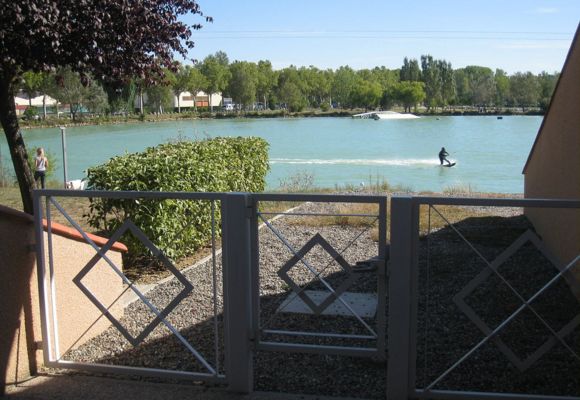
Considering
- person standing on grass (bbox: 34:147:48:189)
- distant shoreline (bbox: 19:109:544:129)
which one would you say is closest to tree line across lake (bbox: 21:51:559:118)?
distant shoreline (bbox: 19:109:544:129)

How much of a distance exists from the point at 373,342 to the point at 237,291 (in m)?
1.78

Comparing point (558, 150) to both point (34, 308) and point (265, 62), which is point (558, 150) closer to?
point (34, 308)

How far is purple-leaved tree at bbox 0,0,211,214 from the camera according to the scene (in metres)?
6.19

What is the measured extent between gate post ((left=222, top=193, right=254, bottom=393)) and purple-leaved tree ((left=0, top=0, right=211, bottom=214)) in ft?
10.5

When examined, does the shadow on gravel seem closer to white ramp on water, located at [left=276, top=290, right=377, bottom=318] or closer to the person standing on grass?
white ramp on water, located at [left=276, top=290, right=377, bottom=318]

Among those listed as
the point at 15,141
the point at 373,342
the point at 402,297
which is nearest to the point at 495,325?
the point at 373,342

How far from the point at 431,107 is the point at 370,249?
150361 mm

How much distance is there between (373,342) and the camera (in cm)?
553

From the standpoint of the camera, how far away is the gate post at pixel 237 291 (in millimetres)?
4207

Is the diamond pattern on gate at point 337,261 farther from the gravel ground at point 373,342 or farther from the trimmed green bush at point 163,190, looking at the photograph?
the trimmed green bush at point 163,190

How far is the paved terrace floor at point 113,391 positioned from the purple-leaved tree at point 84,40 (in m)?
3.34

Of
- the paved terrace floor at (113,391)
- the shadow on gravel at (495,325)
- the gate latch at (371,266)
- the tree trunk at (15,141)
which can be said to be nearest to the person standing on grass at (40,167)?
the tree trunk at (15,141)

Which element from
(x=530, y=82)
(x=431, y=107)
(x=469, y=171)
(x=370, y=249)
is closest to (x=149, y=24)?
(x=370, y=249)

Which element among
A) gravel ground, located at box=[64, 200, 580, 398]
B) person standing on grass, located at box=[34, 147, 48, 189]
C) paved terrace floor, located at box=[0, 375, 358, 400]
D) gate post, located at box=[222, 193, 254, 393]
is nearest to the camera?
gate post, located at box=[222, 193, 254, 393]
